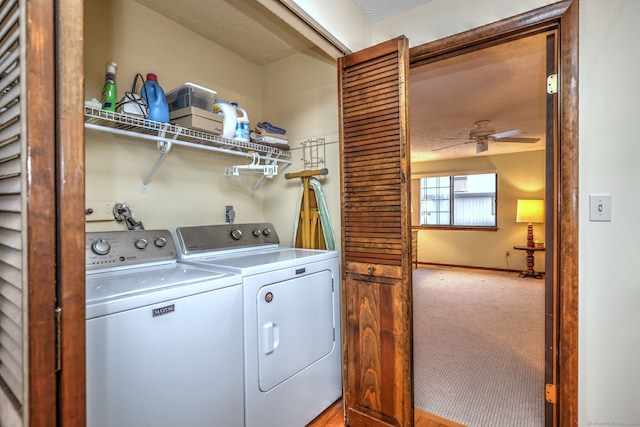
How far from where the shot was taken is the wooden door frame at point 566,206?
138 cm

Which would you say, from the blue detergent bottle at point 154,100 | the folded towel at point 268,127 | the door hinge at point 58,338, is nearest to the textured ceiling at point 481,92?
the folded towel at point 268,127

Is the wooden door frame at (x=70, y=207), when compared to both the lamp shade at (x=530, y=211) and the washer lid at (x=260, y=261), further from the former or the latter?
the lamp shade at (x=530, y=211)

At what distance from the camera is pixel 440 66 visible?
2.46 m

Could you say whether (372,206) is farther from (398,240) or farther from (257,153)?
(257,153)

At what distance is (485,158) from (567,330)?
567cm

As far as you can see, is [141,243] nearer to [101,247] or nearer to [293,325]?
[101,247]

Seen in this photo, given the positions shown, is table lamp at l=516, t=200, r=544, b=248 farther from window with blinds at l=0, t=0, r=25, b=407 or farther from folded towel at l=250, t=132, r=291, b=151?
window with blinds at l=0, t=0, r=25, b=407

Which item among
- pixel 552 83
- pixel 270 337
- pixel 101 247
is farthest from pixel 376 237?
pixel 101 247

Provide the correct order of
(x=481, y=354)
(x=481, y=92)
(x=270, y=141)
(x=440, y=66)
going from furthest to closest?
(x=481, y=92)
(x=481, y=354)
(x=440, y=66)
(x=270, y=141)

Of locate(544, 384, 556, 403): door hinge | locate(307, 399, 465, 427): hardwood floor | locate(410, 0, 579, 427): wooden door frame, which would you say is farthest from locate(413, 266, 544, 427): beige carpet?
locate(410, 0, 579, 427): wooden door frame

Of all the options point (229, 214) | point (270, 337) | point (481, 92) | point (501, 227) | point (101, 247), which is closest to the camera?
point (101, 247)

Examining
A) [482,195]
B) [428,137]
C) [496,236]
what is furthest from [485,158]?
[428,137]

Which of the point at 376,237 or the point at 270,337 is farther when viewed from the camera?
the point at 376,237

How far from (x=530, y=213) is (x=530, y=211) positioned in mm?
36
